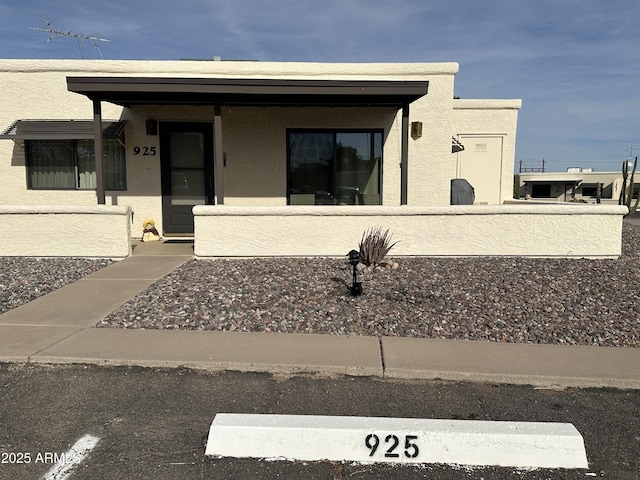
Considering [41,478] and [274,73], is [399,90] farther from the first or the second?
[41,478]

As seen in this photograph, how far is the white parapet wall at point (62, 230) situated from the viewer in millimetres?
9164

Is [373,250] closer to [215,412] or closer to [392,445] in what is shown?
[215,412]

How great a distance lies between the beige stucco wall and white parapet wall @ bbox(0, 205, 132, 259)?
10805 mm

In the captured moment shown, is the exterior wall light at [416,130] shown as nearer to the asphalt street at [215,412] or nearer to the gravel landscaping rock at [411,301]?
the gravel landscaping rock at [411,301]

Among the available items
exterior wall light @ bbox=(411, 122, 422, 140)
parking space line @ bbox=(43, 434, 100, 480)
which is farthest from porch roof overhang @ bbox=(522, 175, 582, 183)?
parking space line @ bbox=(43, 434, 100, 480)

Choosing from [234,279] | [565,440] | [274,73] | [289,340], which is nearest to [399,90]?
[274,73]

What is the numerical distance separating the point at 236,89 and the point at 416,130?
4.51m

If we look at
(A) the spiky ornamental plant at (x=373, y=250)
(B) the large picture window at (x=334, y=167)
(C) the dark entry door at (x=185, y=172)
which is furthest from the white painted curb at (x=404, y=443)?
(C) the dark entry door at (x=185, y=172)

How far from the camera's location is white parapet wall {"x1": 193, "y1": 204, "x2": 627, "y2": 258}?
901 centimetres

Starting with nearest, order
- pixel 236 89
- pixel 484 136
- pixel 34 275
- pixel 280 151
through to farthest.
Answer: pixel 34 275 < pixel 236 89 < pixel 280 151 < pixel 484 136

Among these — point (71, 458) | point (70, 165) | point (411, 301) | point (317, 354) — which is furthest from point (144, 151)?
point (71, 458)

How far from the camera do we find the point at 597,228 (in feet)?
30.1

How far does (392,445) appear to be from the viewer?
10.5ft

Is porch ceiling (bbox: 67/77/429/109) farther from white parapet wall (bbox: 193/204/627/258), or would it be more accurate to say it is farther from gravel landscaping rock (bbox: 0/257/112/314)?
gravel landscaping rock (bbox: 0/257/112/314)
